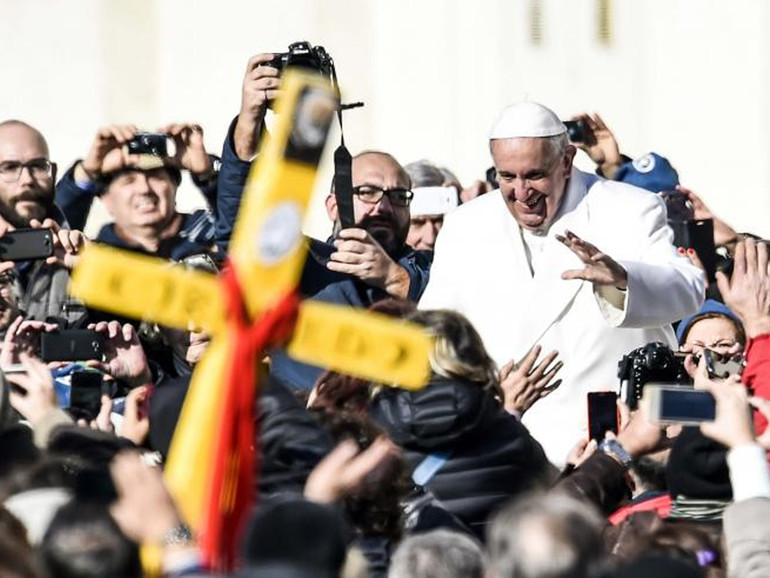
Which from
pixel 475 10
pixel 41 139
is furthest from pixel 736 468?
pixel 475 10

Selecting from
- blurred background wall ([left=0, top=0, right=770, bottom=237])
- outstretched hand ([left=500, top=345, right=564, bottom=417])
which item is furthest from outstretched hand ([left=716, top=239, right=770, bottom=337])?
blurred background wall ([left=0, top=0, right=770, bottom=237])

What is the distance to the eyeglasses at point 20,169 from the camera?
25.3 feet

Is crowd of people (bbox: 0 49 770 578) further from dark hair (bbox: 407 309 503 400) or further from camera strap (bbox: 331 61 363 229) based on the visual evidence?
camera strap (bbox: 331 61 363 229)

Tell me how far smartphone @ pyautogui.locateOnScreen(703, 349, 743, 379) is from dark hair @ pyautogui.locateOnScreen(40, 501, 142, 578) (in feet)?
9.60

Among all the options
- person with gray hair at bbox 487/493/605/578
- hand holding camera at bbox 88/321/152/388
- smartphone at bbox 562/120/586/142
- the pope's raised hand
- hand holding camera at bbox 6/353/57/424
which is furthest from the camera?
smartphone at bbox 562/120/586/142

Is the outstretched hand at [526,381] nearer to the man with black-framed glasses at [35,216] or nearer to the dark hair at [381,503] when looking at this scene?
the man with black-framed glasses at [35,216]

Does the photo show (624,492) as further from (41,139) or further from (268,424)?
(41,139)

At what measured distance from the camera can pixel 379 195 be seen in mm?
7773

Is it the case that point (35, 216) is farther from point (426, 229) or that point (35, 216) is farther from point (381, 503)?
point (381, 503)

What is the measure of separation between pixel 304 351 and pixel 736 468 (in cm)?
115

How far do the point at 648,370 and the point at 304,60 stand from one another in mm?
1436

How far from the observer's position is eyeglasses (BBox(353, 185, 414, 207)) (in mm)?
7777

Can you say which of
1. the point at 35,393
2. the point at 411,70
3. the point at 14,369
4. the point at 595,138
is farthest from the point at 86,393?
the point at 411,70

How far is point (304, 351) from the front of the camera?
13.2 feet
